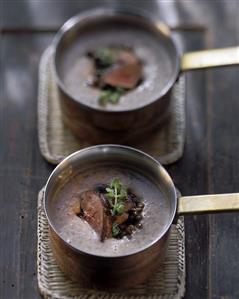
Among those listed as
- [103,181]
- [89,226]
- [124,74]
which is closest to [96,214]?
[89,226]

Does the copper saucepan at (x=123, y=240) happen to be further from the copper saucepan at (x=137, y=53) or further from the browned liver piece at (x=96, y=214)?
the copper saucepan at (x=137, y=53)

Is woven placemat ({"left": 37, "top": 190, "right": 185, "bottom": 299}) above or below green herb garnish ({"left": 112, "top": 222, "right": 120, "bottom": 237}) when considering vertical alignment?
below

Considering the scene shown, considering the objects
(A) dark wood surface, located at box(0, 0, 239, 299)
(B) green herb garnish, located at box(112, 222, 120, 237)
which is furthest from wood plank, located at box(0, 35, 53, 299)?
(B) green herb garnish, located at box(112, 222, 120, 237)

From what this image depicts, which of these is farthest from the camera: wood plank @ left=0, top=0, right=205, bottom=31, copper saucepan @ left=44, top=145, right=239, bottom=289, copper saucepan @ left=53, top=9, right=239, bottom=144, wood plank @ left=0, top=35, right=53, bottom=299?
wood plank @ left=0, top=0, right=205, bottom=31

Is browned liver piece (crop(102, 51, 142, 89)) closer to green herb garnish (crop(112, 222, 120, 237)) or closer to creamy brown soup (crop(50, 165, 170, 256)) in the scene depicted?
creamy brown soup (crop(50, 165, 170, 256))

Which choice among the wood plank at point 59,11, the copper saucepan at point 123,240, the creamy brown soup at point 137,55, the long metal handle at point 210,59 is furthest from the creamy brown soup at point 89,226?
the wood plank at point 59,11

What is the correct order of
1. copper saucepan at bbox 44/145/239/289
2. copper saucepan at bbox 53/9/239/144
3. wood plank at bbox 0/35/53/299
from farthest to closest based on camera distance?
copper saucepan at bbox 53/9/239/144 → wood plank at bbox 0/35/53/299 → copper saucepan at bbox 44/145/239/289

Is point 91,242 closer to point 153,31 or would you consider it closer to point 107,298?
point 107,298

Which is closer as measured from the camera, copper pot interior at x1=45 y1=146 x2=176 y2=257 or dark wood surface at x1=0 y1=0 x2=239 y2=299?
copper pot interior at x1=45 y1=146 x2=176 y2=257
